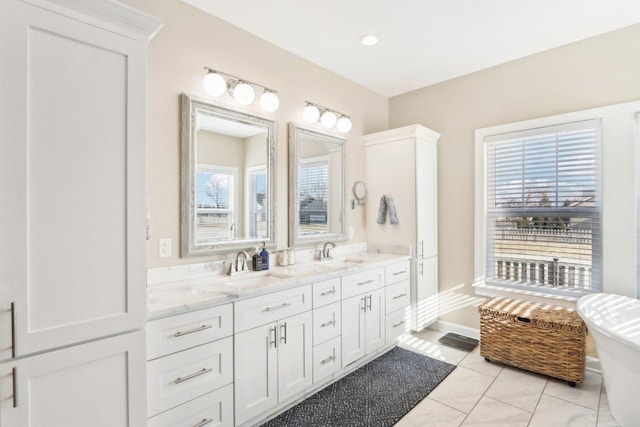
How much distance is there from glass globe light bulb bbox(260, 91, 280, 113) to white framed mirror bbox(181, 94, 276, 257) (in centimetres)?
9

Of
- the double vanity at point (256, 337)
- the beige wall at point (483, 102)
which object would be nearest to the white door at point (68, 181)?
the double vanity at point (256, 337)

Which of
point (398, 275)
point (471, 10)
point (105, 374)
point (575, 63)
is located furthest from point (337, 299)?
point (575, 63)

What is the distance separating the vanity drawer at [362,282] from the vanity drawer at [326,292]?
0.28 ft

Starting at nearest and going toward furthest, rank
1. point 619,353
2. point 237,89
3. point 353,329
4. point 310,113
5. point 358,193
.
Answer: point 619,353, point 237,89, point 353,329, point 310,113, point 358,193

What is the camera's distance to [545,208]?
297cm

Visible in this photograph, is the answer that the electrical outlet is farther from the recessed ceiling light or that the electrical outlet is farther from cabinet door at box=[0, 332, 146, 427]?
the recessed ceiling light

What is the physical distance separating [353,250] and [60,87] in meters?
→ 2.82

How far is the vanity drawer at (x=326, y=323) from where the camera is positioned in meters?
2.34

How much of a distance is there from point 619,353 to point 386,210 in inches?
83.4

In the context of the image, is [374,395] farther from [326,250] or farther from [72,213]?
[72,213]

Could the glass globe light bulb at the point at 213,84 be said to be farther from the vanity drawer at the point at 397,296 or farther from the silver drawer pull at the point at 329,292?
the vanity drawer at the point at 397,296

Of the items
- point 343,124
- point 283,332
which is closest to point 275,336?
point 283,332

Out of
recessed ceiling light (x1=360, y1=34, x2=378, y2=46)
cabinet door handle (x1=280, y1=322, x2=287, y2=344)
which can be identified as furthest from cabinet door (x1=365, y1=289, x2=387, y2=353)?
recessed ceiling light (x1=360, y1=34, x2=378, y2=46)

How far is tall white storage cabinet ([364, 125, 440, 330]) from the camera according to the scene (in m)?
3.33
